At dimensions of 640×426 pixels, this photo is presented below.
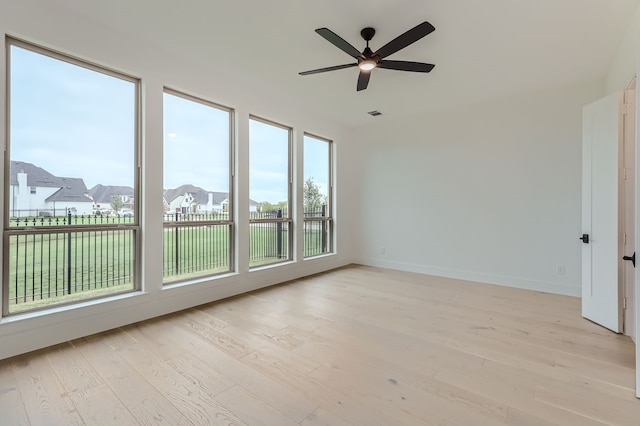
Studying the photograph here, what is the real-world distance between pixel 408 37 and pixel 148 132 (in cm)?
282

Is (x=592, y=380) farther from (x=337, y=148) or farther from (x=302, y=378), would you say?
(x=337, y=148)

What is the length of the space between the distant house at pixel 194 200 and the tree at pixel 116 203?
0.45 metres

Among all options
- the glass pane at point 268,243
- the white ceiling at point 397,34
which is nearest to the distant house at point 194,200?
the glass pane at point 268,243

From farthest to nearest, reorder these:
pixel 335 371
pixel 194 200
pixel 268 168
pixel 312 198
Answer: pixel 312 198, pixel 268 168, pixel 194 200, pixel 335 371

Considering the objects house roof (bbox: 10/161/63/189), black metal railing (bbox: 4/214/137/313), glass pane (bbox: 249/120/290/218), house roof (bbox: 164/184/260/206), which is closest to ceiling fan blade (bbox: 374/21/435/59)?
glass pane (bbox: 249/120/290/218)

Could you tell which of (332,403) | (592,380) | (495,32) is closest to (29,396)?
(332,403)

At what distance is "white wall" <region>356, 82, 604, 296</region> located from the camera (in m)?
4.07

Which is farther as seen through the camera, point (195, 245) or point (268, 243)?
point (268, 243)

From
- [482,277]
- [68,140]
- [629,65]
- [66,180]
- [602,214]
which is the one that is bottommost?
[482,277]

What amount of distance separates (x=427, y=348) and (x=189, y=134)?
3629 millimetres

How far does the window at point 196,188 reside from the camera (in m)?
3.44

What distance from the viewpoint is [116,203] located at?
304 cm

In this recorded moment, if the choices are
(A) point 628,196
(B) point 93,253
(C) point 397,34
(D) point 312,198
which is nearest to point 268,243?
(D) point 312,198

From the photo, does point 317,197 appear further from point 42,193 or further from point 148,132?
point 42,193
